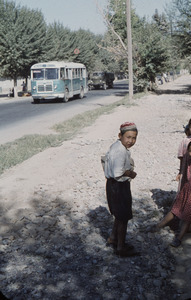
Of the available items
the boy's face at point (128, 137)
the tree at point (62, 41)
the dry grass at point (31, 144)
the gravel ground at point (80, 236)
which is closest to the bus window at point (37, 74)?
the dry grass at point (31, 144)

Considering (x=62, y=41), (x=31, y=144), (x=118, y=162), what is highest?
(x=62, y=41)

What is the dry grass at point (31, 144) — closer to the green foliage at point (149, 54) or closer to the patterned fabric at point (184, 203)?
the patterned fabric at point (184, 203)

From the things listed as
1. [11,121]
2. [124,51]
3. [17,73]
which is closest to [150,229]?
[11,121]

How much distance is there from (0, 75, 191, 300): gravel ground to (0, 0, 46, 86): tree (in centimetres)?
2747

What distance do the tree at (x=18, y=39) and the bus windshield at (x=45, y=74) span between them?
34.9 ft

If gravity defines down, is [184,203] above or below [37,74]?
below

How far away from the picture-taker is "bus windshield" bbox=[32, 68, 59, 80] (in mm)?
23625

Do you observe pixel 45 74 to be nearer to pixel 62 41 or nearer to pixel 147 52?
pixel 147 52

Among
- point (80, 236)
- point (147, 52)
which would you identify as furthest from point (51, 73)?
point (80, 236)

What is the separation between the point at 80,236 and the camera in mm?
4559

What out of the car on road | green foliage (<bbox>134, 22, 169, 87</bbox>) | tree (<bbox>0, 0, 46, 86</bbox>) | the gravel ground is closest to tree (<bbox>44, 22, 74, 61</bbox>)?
the car on road

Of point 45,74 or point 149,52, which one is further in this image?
point 149,52

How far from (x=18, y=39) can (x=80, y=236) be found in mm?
32173

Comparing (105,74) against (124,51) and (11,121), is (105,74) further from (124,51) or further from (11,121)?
(11,121)
